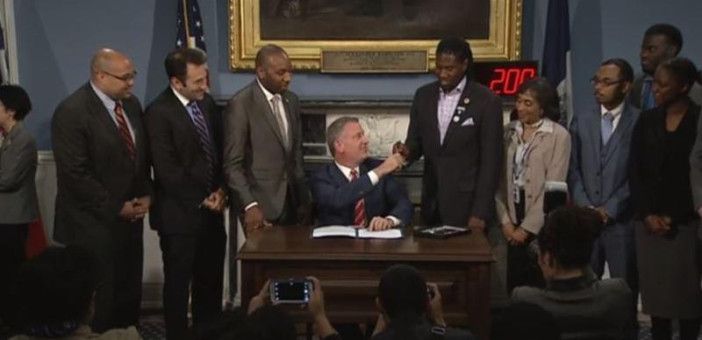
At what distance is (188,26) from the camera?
6.29 meters

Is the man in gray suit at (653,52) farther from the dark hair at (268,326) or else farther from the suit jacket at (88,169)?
the dark hair at (268,326)

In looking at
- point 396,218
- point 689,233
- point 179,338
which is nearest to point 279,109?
point 396,218

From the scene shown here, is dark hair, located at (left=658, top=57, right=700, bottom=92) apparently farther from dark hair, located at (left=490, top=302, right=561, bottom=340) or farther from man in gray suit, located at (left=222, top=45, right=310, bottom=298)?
dark hair, located at (left=490, top=302, right=561, bottom=340)

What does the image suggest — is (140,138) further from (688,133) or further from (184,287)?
(688,133)

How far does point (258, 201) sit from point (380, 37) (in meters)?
1.95

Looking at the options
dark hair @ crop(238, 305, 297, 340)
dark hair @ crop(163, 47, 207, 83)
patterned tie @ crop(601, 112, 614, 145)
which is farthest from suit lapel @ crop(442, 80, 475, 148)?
dark hair @ crop(238, 305, 297, 340)

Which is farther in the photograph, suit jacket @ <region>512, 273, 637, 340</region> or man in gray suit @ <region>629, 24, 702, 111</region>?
man in gray suit @ <region>629, 24, 702, 111</region>

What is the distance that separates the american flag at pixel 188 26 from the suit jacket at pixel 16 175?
1.31 m

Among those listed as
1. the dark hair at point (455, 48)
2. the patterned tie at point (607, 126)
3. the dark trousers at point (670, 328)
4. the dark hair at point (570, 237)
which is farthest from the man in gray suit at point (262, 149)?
the dark hair at point (570, 237)

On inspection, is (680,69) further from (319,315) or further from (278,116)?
(319,315)

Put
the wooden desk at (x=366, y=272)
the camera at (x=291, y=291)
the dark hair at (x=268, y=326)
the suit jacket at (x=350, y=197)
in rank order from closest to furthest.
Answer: the dark hair at (x=268, y=326), the camera at (x=291, y=291), the wooden desk at (x=366, y=272), the suit jacket at (x=350, y=197)

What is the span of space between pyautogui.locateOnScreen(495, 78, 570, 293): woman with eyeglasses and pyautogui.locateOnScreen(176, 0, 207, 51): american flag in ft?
7.77

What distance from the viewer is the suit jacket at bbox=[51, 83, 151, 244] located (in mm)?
4590

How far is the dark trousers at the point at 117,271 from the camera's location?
4652 mm
